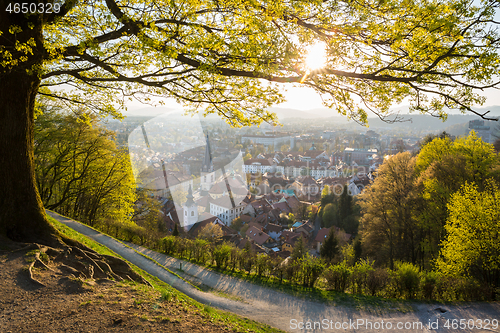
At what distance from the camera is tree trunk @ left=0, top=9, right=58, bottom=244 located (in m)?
4.65

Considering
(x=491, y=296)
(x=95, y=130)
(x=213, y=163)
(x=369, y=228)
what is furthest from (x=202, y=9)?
(x=213, y=163)

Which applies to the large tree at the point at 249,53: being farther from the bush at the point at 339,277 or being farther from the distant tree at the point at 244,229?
the distant tree at the point at 244,229

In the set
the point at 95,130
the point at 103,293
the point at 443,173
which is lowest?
the point at 103,293

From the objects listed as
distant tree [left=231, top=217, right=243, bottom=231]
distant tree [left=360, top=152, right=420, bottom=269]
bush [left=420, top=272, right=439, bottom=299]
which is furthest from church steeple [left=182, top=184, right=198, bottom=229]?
bush [left=420, top=272, right=439, bottom=299]

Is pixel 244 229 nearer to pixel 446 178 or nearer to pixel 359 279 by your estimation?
pixel 446 178

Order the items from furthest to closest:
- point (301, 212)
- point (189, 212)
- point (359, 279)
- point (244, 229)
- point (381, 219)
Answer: point (301, 212) < point (244, 229) < point (189, 212) < point (381, 219) < point (359, 279)

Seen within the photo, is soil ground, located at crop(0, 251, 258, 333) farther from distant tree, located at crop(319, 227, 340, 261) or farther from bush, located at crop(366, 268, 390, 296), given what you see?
distant tree, located at crop(319, 227, 340, 261)

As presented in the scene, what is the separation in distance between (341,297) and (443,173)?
426 inches

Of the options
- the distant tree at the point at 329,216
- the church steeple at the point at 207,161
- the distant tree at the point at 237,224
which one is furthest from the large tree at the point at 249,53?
the church steeple at the point at 207,161

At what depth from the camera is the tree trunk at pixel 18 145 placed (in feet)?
15.3

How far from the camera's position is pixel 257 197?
52.4 metres

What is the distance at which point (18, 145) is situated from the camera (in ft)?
16.2

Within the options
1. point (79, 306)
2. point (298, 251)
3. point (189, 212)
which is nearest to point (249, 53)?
point (79, 306)

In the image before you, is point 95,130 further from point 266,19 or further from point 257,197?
point 257,197
